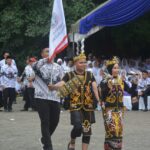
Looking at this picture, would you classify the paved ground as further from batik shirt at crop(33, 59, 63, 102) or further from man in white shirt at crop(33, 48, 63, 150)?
batik shirt at crop(33, 59, 63, 102)

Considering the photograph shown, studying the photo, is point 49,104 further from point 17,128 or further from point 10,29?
point 10,29

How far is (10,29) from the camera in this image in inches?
1076

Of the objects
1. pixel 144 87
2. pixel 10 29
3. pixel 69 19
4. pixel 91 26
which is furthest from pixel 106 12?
pixel 10 29

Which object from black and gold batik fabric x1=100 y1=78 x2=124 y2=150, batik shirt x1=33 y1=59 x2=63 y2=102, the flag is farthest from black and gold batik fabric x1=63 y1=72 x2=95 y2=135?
the flag

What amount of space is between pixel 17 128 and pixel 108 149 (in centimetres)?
475

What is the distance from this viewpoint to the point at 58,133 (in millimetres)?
13195

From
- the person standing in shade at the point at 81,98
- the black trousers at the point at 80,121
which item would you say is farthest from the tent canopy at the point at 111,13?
the black trousers at the point at 80,121

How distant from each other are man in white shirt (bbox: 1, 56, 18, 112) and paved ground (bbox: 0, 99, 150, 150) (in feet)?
4.40

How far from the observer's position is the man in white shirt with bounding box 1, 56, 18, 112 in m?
19.5

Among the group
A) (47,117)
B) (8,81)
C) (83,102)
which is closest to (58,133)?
(47,117)

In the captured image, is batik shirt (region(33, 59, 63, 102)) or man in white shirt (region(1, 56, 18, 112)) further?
man in white shirt (region(1, 56, 18, 112))

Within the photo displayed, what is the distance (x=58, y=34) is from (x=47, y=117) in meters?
1.42

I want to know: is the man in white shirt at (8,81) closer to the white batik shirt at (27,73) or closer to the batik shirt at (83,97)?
the white batik shirt at (27,73)

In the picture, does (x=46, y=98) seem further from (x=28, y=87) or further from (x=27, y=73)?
(x=28, y=87)
